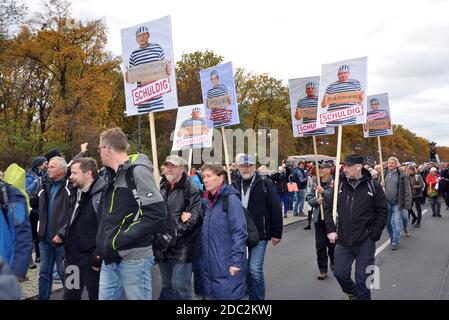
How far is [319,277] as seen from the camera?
7117 millimetres

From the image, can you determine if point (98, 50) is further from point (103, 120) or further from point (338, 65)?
point (338, 65)

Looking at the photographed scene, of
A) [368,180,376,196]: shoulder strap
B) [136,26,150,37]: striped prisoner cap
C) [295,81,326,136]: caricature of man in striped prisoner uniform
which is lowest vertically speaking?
[368,180,376,196]: shoulder strap

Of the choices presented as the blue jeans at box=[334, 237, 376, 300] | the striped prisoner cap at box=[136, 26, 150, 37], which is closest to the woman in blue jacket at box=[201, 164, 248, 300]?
the blue jeans at box=[334, 237, 376, 300]

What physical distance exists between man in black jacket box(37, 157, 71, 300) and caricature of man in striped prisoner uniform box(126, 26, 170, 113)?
1.47m

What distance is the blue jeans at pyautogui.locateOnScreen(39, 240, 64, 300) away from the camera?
17.8 ft

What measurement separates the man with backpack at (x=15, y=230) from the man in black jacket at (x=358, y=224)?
331cm

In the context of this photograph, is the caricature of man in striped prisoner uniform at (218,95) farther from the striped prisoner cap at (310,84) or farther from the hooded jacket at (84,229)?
the hooded jacket at (84,229)

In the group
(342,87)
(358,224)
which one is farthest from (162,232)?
(342,87)

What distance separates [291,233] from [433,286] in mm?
5856

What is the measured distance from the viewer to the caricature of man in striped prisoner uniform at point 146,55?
6453 millimetres

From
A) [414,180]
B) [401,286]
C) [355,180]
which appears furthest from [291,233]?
[355,180]

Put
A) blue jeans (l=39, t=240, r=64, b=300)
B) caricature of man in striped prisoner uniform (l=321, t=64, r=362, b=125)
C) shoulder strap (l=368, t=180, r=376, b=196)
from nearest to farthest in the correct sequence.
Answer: shoulder strap (l=368, t=180, r=376, b=196), blue jeans (l=39, t=240, r=64, b=300), caricature of man in striped prisoner uniform (l=321, t=64, r=362, b=125)

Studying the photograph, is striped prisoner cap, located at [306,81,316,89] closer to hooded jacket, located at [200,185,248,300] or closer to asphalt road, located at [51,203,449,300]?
asphalt road, located at [51,203,449,300]

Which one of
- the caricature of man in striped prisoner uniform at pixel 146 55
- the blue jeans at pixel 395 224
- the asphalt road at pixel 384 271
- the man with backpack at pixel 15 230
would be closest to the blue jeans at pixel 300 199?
the asphalt road at pixel 384 271
